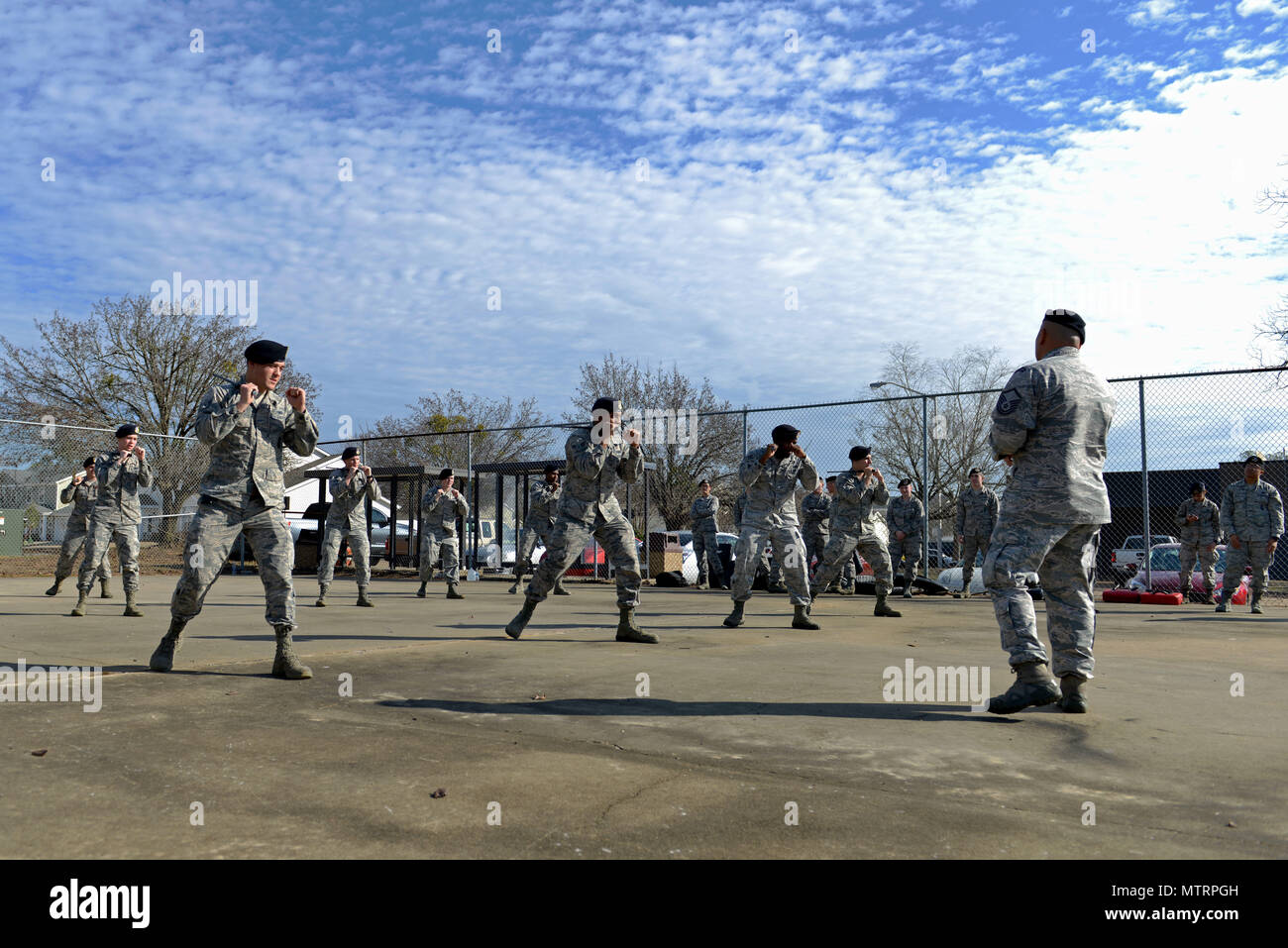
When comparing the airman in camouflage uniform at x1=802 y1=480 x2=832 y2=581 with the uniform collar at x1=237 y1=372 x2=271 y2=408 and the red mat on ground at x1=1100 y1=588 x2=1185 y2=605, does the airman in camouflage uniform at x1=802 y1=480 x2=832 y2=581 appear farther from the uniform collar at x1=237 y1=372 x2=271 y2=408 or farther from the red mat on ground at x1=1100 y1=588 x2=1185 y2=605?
the uniform collar at x1=237 y1=372 x2=271 y2=408

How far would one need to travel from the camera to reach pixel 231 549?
233 inches

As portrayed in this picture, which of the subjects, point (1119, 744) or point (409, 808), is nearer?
point (409, 808)

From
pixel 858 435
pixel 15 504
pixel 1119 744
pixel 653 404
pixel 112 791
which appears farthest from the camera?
pixel 653 404

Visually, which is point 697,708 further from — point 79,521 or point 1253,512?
point 1253,512

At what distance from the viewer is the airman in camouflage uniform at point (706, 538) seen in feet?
55.2

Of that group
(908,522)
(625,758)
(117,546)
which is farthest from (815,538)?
(625,758)

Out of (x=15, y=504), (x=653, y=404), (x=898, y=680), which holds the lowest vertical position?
(x=898, y=680)

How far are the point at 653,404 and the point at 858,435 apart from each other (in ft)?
70.0

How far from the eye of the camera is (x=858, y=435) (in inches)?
647

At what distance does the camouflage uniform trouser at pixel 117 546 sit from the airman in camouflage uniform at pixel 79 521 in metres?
0.24

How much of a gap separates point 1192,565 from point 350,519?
13.6 m
